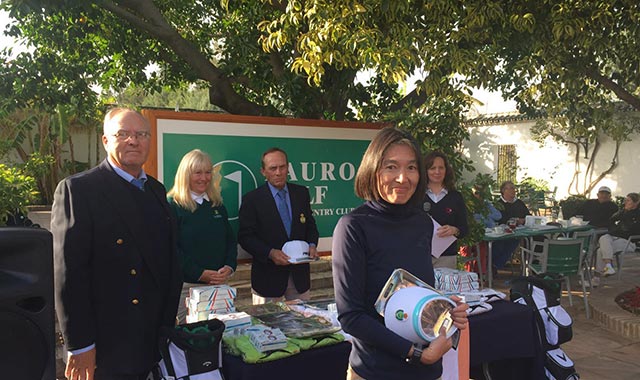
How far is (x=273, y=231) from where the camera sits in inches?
146

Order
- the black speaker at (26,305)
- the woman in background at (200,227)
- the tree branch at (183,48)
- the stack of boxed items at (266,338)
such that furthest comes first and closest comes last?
the tree branch at (183,48), the woman in background at (200,227), the stack of boxed items at (266,338), the black speaker at (26,305)

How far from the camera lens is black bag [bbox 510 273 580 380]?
3301 mm

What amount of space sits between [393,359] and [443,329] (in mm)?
196

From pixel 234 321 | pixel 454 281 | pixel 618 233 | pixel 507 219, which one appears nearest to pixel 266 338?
pixel 234 321

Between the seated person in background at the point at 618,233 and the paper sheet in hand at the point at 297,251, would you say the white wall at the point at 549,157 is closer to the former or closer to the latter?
the seated person in background at the point at 618,233

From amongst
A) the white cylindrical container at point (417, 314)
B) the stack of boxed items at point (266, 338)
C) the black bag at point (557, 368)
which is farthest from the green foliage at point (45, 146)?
the white cylindrical container at point (417, 314)

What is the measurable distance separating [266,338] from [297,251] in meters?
1.09

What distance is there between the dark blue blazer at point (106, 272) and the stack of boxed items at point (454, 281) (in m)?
1.68

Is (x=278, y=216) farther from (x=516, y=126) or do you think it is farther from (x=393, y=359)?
(x=516, y=126)

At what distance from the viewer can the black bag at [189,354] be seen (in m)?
2.28

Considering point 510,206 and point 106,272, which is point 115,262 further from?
point 510,206

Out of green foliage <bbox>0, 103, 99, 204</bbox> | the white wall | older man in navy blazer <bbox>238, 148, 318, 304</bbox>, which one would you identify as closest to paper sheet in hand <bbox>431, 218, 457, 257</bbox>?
older man in navy blazer <bbox>238, 148, 318, 304</bbox>

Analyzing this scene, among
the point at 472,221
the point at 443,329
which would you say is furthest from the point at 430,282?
the point at 472,221

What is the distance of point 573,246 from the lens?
6438 millimetres
